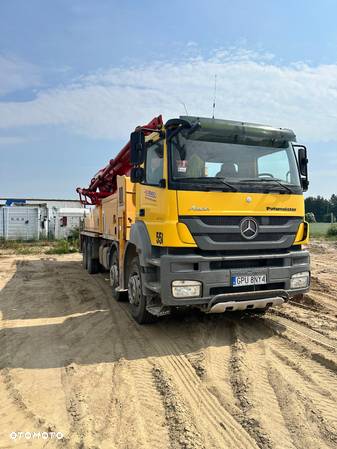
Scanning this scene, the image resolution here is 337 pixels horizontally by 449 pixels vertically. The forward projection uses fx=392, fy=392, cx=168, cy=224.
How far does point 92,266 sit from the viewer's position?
11.6 metres

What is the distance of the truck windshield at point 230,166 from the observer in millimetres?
4957

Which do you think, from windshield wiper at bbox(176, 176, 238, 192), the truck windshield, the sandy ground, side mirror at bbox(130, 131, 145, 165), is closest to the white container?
the sandy ground

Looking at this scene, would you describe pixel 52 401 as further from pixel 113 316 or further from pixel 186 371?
pixel 113 316

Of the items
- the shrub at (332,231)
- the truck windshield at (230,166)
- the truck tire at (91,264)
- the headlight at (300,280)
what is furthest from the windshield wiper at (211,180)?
the shrub at (332,231)

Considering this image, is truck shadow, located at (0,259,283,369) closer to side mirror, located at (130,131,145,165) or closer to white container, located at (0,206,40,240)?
side mirror, located at (130,131,145,165)

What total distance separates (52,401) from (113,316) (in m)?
2.89

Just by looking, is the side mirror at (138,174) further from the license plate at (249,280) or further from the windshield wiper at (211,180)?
the license plate at (249,280)

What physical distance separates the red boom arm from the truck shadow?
3172 millimetres

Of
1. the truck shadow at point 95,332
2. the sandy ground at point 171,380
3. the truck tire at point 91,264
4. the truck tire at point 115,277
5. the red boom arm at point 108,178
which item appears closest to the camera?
the sandy ground at point 171,380

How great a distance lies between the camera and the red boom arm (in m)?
9.17

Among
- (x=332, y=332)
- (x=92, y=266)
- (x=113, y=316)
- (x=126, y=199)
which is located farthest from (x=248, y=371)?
(x=92, y=266)

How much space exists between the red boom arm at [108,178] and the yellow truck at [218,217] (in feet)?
7.16

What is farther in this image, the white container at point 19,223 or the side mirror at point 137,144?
the white container at point 19,223

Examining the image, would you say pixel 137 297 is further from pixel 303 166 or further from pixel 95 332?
pixel 303 166
